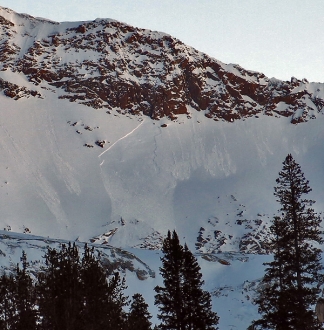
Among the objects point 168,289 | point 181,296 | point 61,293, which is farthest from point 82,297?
point 181,296

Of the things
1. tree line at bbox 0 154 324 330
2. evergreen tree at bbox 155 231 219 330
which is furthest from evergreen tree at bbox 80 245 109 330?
evergreen tree at bbox 155 231 219 330

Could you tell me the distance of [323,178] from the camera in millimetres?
198125

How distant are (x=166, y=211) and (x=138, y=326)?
141m

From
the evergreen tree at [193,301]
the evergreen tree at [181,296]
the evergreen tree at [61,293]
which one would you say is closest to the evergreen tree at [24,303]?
the evergreen tree at [61,293]

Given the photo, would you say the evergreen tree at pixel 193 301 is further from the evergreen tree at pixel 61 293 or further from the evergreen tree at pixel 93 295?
the evergreen tree at pixel 61 293

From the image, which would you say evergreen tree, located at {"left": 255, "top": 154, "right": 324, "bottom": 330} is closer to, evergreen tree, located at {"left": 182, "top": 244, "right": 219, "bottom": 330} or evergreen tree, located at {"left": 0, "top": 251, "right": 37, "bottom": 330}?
evergreen tree, located at {"left": 182, "top": 244, "right": 219, "bottom": 330}

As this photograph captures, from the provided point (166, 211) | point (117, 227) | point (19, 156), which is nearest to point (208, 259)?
point (117, 227)

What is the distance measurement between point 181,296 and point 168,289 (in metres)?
0.78

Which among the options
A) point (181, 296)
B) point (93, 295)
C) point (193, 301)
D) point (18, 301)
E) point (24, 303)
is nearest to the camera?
point (93, 295)

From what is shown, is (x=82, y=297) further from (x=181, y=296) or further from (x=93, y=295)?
(x=181, y=296)

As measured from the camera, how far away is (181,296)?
33.7 m

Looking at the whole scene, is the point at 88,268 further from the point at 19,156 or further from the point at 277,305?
the point at 19,156

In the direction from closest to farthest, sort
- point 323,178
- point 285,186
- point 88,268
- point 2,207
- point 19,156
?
point 88,268 < point 285,186 < point 2,207 < point 19,156 < point 323,178

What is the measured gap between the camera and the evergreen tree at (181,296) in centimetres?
3334
